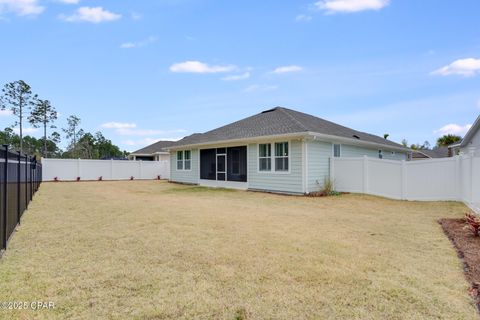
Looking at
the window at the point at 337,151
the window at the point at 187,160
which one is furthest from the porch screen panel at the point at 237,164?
the window at the point at 337,151

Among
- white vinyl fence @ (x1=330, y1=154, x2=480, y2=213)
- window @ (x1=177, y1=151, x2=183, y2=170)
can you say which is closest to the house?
window @ (x1=177, y1=151, x2=183, y2=170)

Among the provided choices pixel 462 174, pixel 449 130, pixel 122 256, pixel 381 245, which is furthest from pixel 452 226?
pixel 449 130

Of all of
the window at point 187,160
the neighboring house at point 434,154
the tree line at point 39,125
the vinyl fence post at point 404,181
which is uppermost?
the tree line at point 39,125

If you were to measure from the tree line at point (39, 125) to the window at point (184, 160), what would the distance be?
12.5 m

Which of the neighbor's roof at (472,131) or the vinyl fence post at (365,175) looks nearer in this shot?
the vinyl fence post at (365,175)

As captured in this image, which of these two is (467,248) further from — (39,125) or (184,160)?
(39,125)

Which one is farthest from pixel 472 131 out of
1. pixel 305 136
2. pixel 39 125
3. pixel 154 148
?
pixel 39 125

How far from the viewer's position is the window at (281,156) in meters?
13.3

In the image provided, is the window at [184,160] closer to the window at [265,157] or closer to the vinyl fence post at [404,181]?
the window at [265,157]

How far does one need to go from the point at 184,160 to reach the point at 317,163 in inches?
410

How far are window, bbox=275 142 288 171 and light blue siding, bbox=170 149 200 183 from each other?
267 inches

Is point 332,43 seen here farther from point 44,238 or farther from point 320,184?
point 44,238

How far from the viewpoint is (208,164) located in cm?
1786

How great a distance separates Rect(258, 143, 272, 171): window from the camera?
13988 mm
